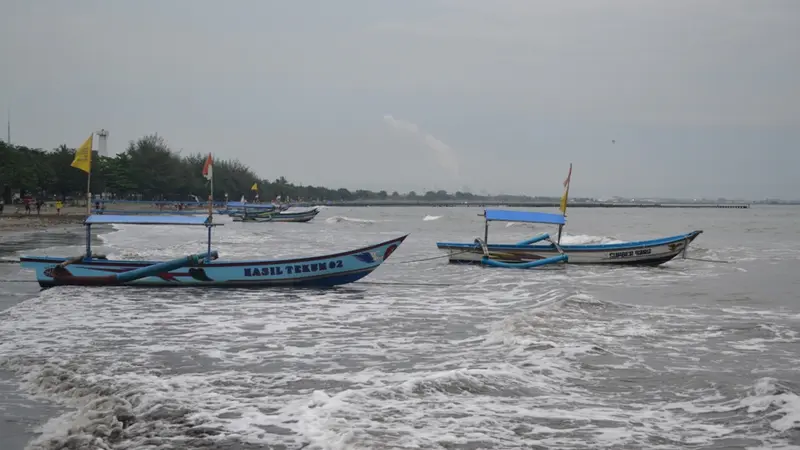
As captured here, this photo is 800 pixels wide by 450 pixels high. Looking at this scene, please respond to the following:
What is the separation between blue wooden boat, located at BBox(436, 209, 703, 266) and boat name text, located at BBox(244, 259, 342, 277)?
9218 millimetres

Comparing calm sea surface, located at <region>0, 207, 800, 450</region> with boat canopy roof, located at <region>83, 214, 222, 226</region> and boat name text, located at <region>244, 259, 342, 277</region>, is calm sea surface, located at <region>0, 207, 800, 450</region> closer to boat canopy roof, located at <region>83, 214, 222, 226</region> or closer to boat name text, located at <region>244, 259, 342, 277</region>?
boat name text, located at <region>244, 259, 342, 277</region>

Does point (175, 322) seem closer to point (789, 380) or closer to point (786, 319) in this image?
point (789, 380)

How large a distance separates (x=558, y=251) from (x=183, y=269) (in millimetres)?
14028

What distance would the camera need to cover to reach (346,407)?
306 inches

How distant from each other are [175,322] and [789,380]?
34.8 ft

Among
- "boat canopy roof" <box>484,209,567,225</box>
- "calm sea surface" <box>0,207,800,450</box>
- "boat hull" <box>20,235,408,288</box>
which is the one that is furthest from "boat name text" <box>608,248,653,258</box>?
"boat hull" <box>20,235,408,288</box>

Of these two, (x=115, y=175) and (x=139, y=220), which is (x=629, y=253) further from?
(x=115, y=175)

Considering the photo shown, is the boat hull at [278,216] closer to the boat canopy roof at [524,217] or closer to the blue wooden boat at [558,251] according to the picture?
the blue wooden boat at [558,251]

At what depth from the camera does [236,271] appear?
17438 mm

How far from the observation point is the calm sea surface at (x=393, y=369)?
23.2ft

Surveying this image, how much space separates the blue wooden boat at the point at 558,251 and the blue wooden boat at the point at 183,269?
8916mm

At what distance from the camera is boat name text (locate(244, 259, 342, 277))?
17469 mm

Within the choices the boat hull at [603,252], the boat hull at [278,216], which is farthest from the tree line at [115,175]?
the boat hull at [603,252]

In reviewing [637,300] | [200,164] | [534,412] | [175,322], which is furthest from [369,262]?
[200,164]
